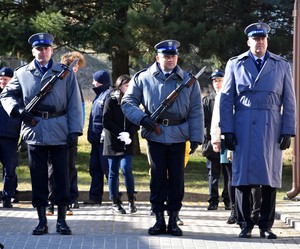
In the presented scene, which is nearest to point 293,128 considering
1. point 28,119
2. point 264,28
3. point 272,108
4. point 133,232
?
point 272,108

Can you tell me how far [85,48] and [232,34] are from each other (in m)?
3.39

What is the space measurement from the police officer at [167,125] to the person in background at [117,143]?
7.76 ft

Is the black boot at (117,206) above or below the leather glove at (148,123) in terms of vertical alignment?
below

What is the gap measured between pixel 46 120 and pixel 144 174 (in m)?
10.8

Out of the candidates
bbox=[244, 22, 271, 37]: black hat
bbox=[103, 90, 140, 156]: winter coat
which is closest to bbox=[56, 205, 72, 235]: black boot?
bbox=[103, 90, 140, 156]: winter coat

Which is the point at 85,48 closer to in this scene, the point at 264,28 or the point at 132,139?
the point at 132,139

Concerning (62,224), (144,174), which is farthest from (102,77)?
(144,174)

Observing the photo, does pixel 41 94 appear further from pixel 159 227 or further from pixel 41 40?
pixel 159 227

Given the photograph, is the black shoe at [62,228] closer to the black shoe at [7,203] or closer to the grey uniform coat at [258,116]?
the grey uniform coat at [258,116]

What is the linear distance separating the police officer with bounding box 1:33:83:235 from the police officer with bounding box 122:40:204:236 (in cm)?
64

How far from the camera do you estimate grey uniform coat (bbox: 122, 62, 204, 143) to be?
1044 centimetres

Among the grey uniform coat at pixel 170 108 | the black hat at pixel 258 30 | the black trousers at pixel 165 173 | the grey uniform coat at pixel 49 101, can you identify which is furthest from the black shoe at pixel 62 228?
the black hat at pixel 258 30

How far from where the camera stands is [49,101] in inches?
409

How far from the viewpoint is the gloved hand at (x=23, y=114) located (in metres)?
10.3
